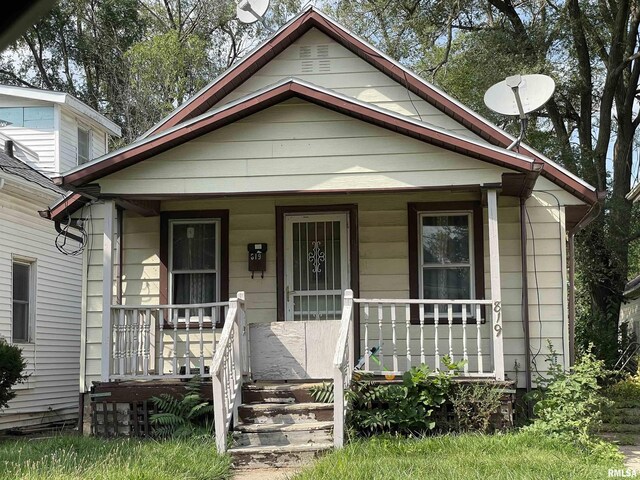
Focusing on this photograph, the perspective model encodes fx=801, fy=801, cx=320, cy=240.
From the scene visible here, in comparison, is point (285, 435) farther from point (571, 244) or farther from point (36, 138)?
point (36, 138)

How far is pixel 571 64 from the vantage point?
19375 millimetres

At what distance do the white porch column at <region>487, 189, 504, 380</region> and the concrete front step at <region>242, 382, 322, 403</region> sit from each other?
2037 millimetres

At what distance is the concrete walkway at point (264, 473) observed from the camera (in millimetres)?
7309

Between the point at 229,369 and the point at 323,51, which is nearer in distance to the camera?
the point at 229,369

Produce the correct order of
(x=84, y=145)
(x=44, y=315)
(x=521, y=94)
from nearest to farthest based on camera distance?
(x=521, y=94) → (x=44, y=315) → (x=84, y=145)

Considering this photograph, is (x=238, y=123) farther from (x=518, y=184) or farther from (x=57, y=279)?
(x=57, y=279)

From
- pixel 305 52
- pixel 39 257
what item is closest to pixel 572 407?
pixel 305 52

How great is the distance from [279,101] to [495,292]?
3.32 m

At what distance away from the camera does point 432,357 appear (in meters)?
10.6

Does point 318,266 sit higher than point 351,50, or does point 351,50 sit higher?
point 351,50

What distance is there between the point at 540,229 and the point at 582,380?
2500 mm

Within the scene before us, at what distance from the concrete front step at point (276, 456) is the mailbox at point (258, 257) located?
3.42 metres

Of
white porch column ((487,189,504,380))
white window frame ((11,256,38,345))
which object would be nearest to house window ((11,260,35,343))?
white window frame ((11,256,38,345))

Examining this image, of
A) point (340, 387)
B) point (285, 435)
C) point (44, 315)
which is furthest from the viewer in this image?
point (44, 315)
